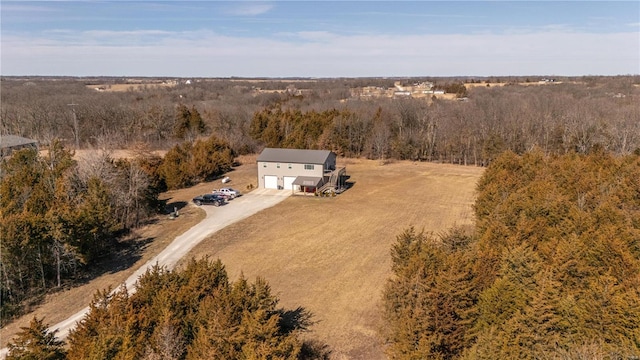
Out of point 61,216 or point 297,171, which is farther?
point 297,171

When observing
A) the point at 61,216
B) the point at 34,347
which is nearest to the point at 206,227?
the point at 61,216

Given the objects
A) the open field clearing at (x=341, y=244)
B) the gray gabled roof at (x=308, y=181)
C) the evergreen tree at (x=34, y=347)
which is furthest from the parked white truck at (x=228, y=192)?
the evergreen tree at (x=34, y=347)

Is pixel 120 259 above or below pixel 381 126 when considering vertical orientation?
below

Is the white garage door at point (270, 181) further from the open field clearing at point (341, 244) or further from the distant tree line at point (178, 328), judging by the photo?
the distant tree line at point (178, 328)

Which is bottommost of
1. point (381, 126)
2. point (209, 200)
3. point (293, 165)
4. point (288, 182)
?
point (209, 200)

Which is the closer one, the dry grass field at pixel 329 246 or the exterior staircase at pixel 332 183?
the dry grass field at pixel 329 246

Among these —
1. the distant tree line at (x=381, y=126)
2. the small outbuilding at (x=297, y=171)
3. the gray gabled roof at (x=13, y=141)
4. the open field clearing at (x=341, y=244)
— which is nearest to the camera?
the open field clearing at (x=341, y=244)

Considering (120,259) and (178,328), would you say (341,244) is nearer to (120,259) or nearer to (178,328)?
(120,259)

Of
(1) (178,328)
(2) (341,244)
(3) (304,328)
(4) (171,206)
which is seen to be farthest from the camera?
(4) (171,206)
